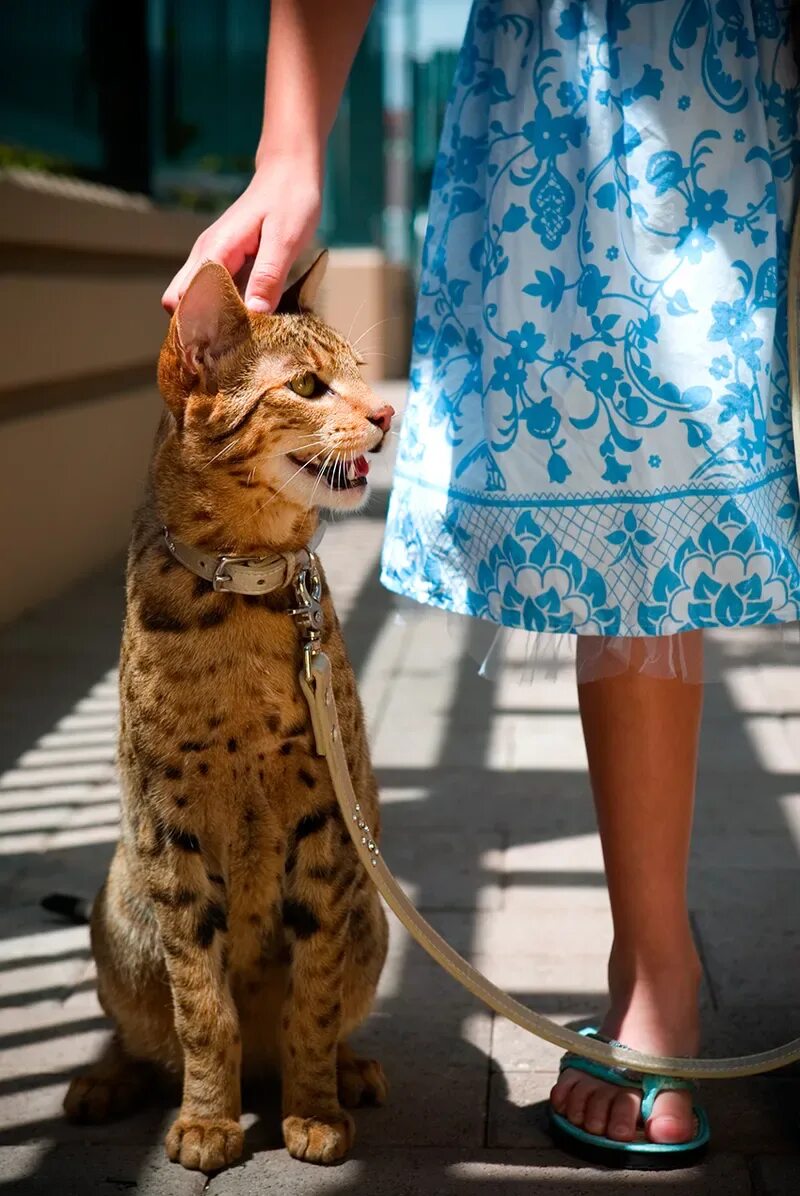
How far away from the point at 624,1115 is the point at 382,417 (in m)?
1.04

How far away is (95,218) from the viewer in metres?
6.21

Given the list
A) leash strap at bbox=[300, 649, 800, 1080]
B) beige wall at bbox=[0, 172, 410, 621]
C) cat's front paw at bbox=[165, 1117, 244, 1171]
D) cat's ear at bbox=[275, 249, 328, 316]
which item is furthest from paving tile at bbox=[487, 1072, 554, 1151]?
beige wall at bbox=[0, 172, 410, 621]

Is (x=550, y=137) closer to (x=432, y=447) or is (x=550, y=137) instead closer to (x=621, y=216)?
(x=621, y=216)

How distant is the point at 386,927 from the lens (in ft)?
7.74

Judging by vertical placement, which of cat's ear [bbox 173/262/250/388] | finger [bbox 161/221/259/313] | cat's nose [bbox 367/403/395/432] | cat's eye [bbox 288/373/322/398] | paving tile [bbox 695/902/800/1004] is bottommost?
paving tile [bbox 695/902/800/1004]

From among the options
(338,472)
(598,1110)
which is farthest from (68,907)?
(338,472)

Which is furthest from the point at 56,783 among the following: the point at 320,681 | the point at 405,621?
the point at 320,681

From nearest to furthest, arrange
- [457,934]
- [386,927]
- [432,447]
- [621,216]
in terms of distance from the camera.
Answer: [621,216]
[432,447]
[386,927]
[457,934]

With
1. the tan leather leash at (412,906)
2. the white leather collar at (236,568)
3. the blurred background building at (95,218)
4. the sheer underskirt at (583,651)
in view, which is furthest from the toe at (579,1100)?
the blurred background building at (95,218)

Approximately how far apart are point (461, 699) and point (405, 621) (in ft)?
7.13

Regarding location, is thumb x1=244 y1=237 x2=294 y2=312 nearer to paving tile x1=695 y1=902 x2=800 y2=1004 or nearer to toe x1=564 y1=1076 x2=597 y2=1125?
toe x1=564 y1=1076 x2=597 y2=1125

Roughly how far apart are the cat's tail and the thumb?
1.43 m

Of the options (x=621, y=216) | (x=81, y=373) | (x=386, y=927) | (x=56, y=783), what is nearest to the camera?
(x=621, y=216)

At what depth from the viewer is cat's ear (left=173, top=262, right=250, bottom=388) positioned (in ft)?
5.92
